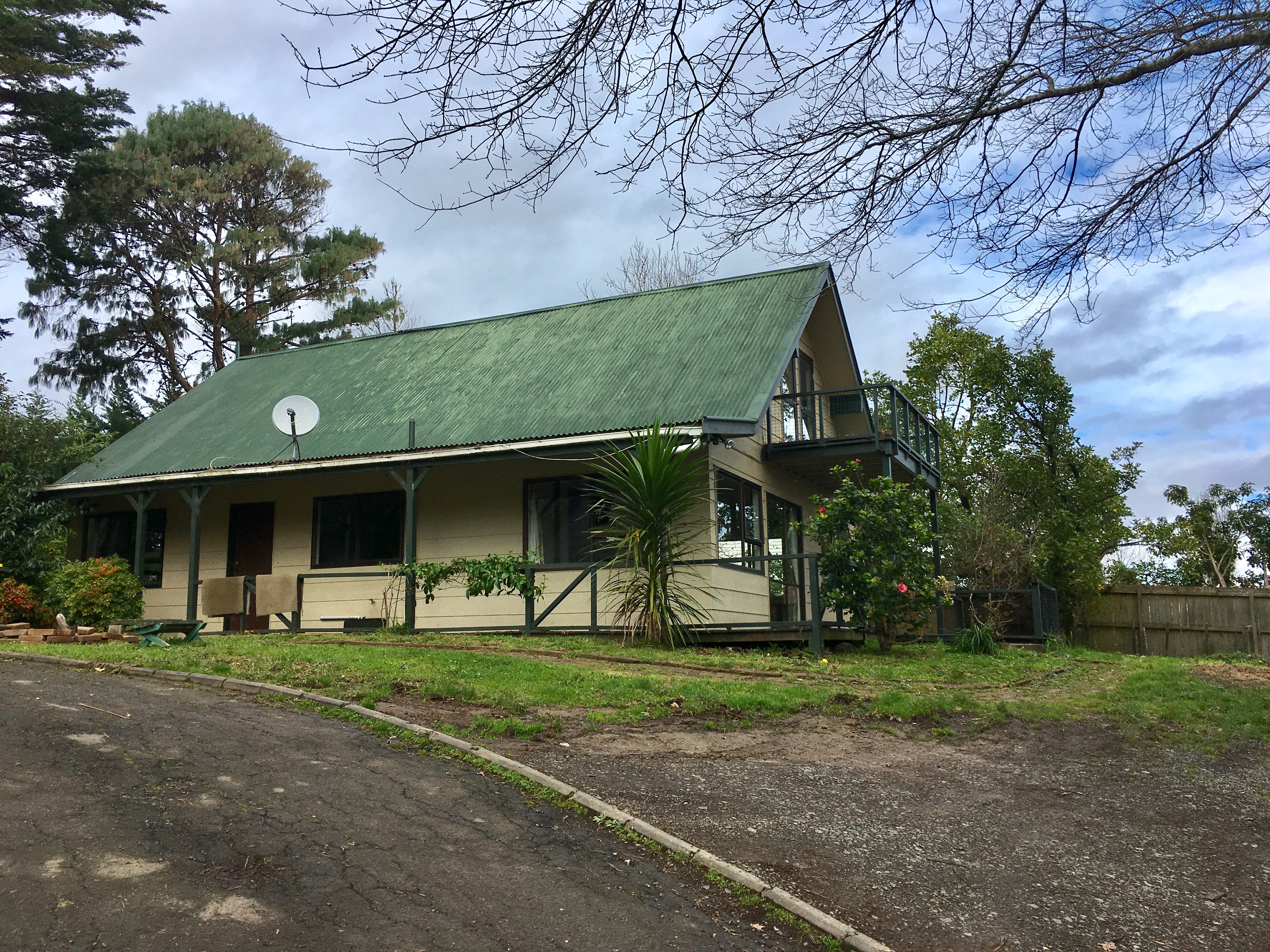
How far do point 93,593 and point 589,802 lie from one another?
40.0ft

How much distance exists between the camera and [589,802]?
5668mm

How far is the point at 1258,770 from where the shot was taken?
6.97 m

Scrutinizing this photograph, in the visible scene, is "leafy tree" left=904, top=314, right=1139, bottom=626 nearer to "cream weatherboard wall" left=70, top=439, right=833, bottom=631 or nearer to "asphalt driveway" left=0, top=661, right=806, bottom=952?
"cream weatherboard wall" left=70, top=439, right=833, bottom=631

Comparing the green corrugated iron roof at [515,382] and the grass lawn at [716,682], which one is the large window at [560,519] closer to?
the green corrugated iron roof at [515,382]

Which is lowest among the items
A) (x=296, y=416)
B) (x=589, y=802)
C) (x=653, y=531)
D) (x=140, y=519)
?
(x=589, y=802)

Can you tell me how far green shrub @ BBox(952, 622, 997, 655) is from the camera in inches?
564

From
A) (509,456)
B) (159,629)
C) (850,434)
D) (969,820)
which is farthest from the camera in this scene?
(850,434)

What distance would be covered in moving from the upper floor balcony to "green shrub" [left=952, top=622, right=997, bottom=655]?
2.79 metres

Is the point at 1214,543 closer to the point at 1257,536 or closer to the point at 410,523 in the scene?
the point at 1257,536

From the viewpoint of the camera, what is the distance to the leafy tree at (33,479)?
16484 millimetres

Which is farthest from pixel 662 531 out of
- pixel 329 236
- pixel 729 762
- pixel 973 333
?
pixel 329 236

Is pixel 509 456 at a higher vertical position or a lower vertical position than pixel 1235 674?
higher

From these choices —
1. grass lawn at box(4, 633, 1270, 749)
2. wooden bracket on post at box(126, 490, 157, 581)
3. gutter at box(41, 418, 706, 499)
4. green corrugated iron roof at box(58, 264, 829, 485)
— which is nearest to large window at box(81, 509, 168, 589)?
wooden bracket on post at box(126, 490, 157, 581)

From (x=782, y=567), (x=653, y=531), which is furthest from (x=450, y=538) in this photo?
(x=782, y=567)
